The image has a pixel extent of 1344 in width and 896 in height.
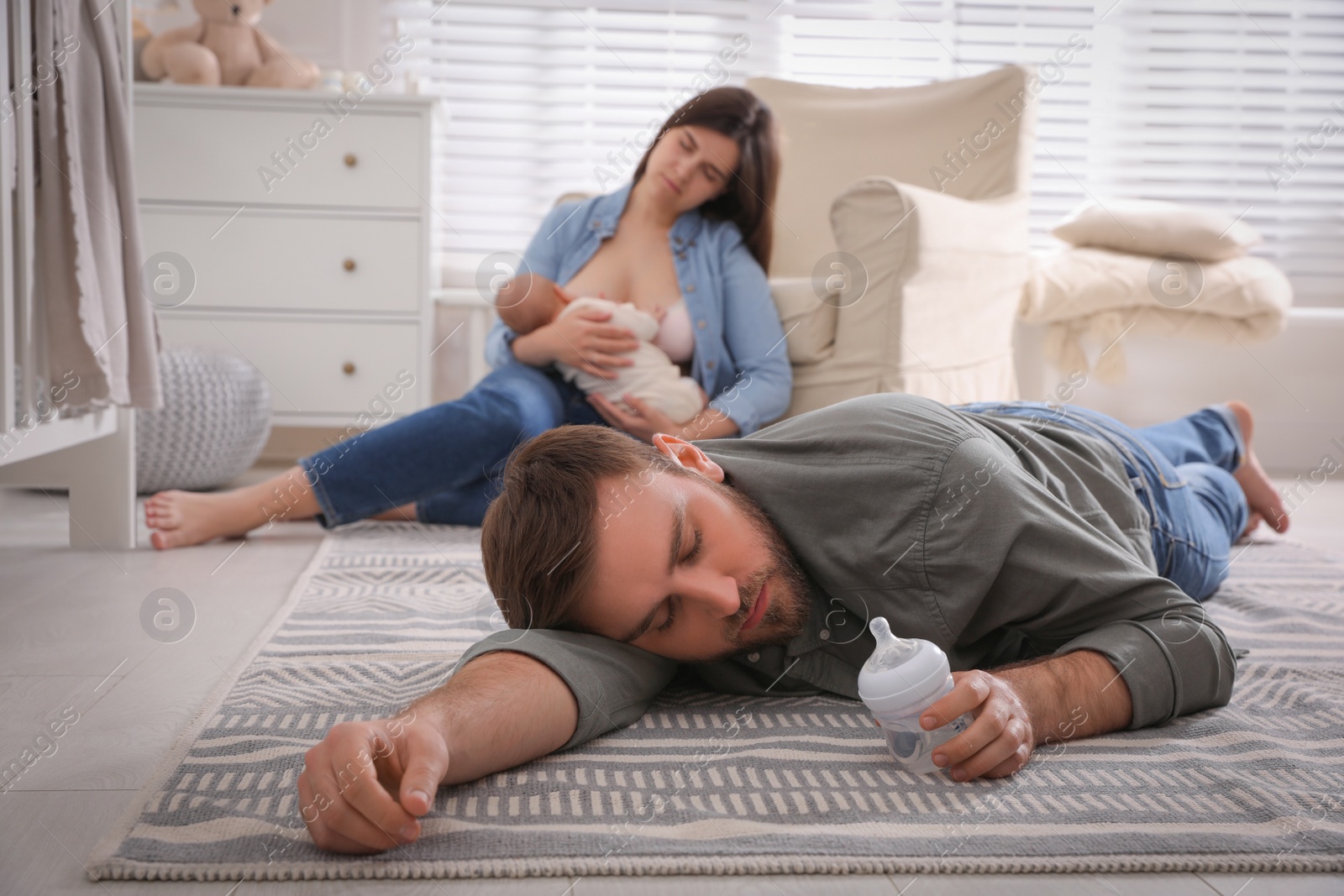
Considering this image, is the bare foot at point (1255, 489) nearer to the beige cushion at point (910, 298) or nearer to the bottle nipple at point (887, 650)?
the beige cushion at point (910, 298)

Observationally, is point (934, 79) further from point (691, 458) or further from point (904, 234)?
point (691, 458)

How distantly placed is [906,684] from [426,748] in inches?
12.4

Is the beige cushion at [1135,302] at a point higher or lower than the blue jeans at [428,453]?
higher

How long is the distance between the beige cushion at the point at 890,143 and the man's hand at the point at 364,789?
188 cm

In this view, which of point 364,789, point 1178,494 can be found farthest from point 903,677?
point 1178,494

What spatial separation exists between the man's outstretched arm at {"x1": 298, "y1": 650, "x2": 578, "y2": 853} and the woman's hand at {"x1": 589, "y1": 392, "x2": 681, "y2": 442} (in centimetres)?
101

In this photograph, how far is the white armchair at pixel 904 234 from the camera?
5.82 ft

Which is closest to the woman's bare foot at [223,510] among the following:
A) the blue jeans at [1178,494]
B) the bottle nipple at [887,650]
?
the blue jeans at [1178,494]

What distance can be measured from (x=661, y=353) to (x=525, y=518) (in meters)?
1.04

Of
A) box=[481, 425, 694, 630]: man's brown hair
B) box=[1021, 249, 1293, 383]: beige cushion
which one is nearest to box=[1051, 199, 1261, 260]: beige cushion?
box=[1021, 249, 1293, 383]: beige cushion

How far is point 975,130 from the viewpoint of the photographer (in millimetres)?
2326

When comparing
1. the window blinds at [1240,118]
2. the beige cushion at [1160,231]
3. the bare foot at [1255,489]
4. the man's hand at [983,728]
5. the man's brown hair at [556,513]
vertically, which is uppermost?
the window blinds at [1240,118]

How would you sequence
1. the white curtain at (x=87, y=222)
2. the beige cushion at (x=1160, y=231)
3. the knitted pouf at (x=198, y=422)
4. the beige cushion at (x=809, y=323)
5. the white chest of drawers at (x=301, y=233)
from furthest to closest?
the beige cushion at (x=1160, y=231), the white chest of drawers at (x=301, y=233), the knitted pouf at (x=198, y=422), the beige cushion at (x=809, y=323), the white curtain at (x=87, y=222)

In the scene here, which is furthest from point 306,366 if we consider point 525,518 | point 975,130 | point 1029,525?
point 1029,525
